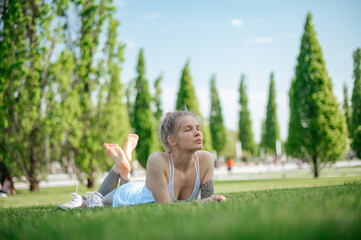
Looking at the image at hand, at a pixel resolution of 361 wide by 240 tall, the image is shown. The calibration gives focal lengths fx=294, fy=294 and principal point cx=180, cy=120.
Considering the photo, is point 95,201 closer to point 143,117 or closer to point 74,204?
point 74,204

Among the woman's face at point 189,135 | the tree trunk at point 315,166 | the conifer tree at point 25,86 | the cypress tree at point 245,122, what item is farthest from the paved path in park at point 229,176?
the cypress tree at point 245,122

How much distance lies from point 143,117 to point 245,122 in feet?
84.0

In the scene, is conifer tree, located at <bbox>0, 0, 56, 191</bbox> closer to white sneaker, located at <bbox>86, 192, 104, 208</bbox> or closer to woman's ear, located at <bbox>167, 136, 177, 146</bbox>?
white sneaker, located at <bbox>86, 192, 104, 208</bbox>

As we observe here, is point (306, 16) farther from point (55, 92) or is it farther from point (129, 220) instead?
point (129, 220)

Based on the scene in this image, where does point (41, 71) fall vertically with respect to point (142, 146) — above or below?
above

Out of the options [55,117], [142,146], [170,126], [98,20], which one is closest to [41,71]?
[55,117]

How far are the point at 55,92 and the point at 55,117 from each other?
1228 mm

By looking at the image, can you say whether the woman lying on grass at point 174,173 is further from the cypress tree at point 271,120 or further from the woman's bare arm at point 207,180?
the cypress tree at point 271,120

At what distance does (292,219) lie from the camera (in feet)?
5.59

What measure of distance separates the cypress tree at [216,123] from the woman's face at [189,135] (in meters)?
44.2

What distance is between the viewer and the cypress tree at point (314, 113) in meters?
16.7

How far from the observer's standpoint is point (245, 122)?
173ft

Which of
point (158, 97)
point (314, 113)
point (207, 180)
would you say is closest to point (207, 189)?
point (207, 180)

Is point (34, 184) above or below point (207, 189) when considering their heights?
below
